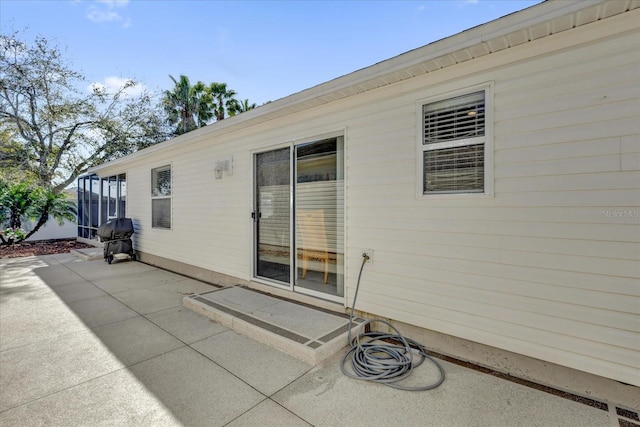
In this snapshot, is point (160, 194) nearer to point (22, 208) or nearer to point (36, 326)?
point (36, 326)

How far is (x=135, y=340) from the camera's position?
3000 mm

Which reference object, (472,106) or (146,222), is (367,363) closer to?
(472,106)

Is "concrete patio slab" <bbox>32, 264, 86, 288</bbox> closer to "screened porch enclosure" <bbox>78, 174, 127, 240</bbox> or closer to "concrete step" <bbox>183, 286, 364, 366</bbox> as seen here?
"screened porch enclosure" <bbox>78, 174, 127, 240</bbox>

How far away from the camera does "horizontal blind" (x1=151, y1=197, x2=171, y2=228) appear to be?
6.44m

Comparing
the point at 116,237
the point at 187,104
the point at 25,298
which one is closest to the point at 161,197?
the point at 116,237

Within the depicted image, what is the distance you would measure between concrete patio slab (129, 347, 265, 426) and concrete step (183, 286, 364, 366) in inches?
20.7

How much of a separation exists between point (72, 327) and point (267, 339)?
7.79 ft

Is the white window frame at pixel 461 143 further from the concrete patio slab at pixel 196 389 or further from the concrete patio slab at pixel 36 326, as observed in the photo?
the concrete patio slab at pixel 36 326

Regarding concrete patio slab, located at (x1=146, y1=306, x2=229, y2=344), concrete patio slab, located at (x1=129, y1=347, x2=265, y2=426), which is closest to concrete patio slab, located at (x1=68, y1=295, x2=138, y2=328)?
concrete patio slab, located at (x1=146, y1=306, x2=229, y2=344)

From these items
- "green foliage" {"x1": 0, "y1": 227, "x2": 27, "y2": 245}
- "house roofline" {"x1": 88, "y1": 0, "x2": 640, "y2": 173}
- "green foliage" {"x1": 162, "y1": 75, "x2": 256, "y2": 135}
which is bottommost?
"green foliage" {"x1": 0, "y1": 227, "x2": 27, "y2": 245}

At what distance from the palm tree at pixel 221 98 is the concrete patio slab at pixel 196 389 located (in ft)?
53.1

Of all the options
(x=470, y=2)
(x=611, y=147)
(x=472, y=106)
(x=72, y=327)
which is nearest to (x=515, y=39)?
Result: (x=472, y=106)

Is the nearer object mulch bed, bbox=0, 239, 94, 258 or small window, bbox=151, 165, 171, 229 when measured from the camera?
small window, bbox=151, 165, 171, 229

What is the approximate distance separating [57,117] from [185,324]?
46.2 feet
